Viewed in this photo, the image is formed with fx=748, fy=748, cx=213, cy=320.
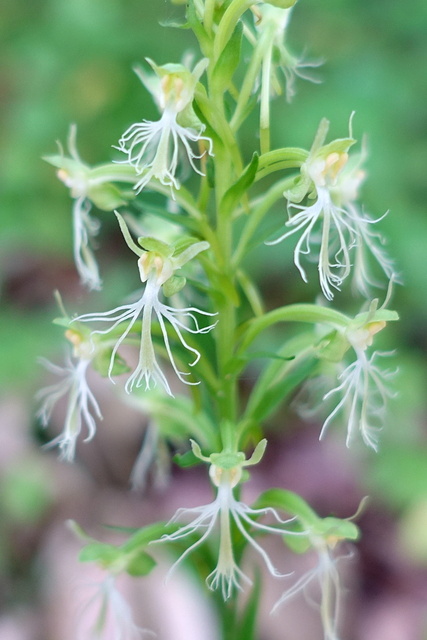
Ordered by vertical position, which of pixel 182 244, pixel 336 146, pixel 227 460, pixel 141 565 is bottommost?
pixel 141 565

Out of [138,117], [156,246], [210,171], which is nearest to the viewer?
[156,246]

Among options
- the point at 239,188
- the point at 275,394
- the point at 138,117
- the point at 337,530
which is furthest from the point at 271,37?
the point at 138,117

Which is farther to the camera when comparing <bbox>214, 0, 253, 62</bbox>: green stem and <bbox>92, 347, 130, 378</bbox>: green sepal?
<bbox>92, 347, 130, 378</bbox>: green sepal

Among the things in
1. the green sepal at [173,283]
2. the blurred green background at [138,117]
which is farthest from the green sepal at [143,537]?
the blurred green background at [138,117]

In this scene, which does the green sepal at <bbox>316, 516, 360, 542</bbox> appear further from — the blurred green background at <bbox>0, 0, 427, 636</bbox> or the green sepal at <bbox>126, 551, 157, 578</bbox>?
the blurred green background at <bbox>0, 0, 427, 636</bbox>

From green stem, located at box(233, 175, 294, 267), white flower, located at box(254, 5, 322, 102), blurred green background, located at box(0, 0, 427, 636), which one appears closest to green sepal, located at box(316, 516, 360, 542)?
green stem, located at box(233, 175, 294, 267)

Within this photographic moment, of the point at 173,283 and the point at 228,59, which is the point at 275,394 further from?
the point at 228,59

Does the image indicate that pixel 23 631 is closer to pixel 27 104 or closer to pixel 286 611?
pixel 286 611

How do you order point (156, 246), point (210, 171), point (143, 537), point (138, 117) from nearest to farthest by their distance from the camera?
point (156, 246) < point (210, 171) < point (143, 537) < point (138, 117)

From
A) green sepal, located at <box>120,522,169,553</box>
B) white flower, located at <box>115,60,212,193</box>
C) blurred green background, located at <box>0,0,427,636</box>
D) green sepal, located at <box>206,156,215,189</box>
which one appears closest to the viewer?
white flower, located at <box>115,60,212,193</box>
